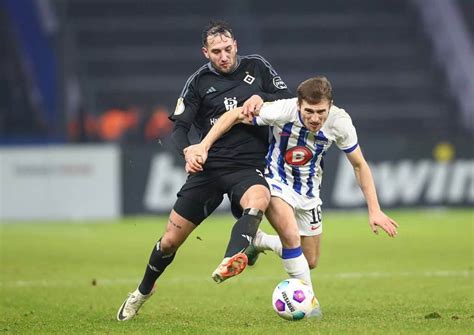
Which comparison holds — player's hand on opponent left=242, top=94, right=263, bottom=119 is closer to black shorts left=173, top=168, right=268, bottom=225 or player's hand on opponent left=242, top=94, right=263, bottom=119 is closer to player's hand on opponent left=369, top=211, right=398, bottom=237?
black shorts left=173, top=168, right=268, bottom=225

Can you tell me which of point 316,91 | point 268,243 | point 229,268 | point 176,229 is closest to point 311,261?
point 268,243

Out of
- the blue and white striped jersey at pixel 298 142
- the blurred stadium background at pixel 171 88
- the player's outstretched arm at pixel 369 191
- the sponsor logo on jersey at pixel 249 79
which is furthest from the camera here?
the blurred stadium background at pixel 171 88

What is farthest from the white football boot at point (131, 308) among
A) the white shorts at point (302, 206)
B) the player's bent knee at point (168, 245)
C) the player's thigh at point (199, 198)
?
the white shorts at point (302, 206)

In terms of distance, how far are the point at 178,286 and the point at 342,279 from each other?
1580 millimetres

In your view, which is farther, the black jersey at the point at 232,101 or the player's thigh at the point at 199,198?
the black jersey at the point at 232,101

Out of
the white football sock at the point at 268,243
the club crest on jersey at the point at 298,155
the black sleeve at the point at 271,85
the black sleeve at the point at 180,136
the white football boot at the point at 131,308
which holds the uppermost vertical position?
the black sleeve at the point at 271,85

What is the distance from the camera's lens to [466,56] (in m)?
26.8

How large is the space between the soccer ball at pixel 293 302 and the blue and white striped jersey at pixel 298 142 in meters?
1.07

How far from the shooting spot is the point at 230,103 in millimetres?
8492

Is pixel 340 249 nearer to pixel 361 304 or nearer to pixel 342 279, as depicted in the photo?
pixel 342 279

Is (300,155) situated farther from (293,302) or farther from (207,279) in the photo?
(207,279)

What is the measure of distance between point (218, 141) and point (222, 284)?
3.04 metres

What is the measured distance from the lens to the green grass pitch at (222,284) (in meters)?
7.68

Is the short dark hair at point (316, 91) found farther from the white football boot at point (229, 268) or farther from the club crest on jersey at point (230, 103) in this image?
the white football boot at point (229, 268)
